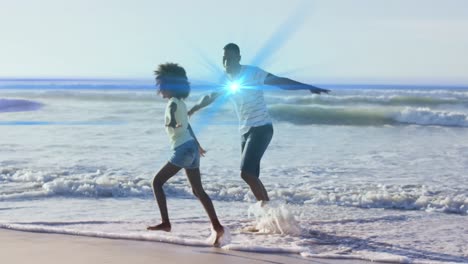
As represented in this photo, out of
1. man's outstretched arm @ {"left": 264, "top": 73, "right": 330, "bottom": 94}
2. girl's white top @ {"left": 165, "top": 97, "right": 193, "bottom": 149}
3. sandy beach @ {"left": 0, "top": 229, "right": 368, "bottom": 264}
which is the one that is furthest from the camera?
man's outstretched arm @ {"left": 264, "top": 73, "right": 330, "bottom": 94}

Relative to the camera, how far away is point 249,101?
6.34m

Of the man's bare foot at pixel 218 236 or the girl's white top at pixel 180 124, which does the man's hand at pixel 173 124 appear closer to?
the girl's white top at pixel 180 124

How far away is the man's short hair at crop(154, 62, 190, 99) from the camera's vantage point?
574 cm

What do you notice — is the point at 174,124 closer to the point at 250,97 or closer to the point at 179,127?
the point at 179,127

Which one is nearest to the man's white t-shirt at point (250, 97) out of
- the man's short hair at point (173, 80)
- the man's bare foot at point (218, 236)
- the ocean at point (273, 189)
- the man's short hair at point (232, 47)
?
the man's short hair at point (232, 47)

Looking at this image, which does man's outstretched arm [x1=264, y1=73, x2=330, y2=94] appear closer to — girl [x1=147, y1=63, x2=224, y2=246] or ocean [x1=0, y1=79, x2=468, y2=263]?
girl [x1=147, y1=63, x2=224, y2=246]

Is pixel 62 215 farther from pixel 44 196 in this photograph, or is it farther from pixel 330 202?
pixel 330 202

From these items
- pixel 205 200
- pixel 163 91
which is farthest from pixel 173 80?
pixel 205 200

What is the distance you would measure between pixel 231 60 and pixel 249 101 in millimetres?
374

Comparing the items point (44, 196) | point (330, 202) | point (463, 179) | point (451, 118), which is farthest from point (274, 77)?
point (451, 118)

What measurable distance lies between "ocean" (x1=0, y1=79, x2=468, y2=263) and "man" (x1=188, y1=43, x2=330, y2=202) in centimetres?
45

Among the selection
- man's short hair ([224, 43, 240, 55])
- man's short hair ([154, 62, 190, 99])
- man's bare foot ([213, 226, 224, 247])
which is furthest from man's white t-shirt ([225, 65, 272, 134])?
man's bare foot ([213, 226, 224, 247])

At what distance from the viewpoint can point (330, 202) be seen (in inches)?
335

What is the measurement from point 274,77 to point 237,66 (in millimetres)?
324
